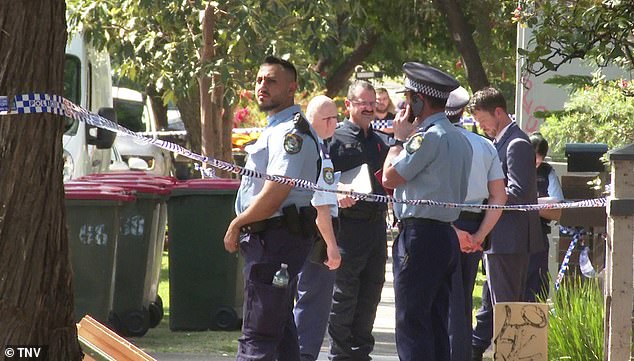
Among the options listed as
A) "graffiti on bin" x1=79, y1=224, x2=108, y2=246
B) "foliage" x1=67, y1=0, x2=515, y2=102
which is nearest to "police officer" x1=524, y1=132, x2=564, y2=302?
"foliage" x1=67, y1=0, x2=515, y2=102

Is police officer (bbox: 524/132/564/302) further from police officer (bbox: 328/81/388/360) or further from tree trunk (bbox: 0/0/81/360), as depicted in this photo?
tree trunk (bbox: 0/0/81/360)

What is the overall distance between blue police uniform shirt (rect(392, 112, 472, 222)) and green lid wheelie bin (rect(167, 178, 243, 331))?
11.9 ft

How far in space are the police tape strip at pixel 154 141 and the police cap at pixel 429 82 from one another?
23.4 inches

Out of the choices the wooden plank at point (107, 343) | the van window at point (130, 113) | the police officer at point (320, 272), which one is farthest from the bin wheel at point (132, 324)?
the van window at point (130, 113)

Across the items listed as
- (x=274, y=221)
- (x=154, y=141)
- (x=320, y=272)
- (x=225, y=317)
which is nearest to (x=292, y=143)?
(x=274, y=221)

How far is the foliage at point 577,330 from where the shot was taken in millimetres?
8117

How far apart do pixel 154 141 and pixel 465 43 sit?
35.2ft

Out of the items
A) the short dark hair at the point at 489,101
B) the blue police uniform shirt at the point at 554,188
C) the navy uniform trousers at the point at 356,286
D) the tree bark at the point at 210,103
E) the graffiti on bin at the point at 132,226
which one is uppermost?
the tree bark at the point at 210,103

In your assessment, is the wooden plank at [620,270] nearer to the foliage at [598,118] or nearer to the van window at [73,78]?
the foliage at [598,118]

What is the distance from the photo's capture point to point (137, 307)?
1075 centimetres

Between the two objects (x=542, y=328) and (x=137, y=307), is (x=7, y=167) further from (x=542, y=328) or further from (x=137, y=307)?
(x=137, y=307)

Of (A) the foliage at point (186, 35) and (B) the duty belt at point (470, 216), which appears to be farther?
(A) the foliage at point (186, 35)

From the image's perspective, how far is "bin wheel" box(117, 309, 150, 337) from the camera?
1066 cm

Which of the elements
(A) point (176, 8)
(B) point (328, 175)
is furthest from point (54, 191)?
(A) point (176, 8)
